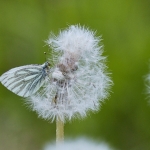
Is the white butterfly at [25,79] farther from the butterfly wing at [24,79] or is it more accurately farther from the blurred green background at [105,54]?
the blurred green background at [105,54]

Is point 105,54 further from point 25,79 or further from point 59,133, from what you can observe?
point 59,133

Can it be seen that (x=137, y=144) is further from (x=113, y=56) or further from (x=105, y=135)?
(x=113, y=56)

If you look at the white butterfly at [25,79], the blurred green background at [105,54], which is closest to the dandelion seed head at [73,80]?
the white butterfly at [25,79]

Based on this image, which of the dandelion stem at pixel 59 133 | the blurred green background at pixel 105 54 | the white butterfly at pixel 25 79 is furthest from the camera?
the blurred green background at pixel 105 54

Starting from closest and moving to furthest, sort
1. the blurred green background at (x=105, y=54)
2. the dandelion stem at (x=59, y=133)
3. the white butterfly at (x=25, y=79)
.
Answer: the dandelion stem at (x=59, y=133) < the white butterfly at (x=25, y=79) < the blurred green background at (x=105, y=54)

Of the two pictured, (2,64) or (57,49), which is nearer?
(57,49)

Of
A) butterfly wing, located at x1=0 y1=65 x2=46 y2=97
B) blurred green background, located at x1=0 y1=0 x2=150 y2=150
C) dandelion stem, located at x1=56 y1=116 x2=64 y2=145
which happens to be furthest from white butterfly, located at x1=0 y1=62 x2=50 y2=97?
blurred green background, located at x1=0 y1=0 x2=150 y2=150

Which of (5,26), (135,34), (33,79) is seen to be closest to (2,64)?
(5,26)
